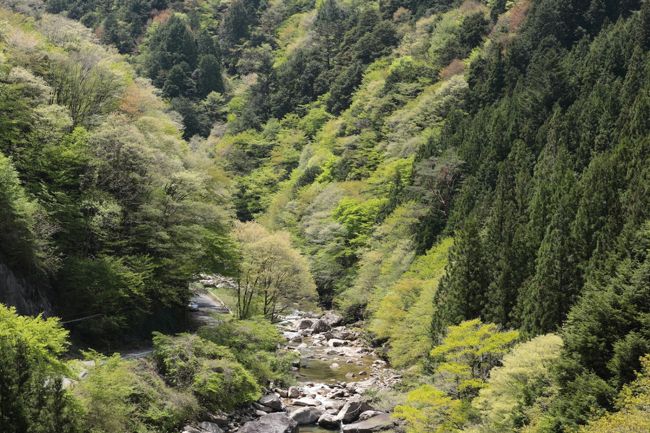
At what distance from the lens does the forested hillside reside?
78.8ft

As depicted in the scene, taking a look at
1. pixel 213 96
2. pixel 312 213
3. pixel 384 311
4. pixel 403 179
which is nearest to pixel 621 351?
pixel 384 311

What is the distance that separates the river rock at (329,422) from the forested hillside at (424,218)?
291cm

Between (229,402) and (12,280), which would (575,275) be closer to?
(229,402)

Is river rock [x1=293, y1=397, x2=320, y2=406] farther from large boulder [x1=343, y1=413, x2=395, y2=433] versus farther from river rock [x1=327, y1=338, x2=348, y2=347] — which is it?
river rock [x1=327, y1=338, x2=348, y2=347]

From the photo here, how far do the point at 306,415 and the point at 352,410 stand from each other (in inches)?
98.3

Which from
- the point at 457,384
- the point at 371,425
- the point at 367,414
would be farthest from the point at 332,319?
the point at 457,384

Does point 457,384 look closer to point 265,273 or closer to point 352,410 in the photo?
point 352,410

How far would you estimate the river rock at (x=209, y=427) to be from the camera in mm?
29797

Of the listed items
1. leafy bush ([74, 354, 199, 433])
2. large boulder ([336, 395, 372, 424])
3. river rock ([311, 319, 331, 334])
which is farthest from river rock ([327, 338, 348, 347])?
leafy bush ([74, 354, 199, 433])

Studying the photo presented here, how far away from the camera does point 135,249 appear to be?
39250 mm

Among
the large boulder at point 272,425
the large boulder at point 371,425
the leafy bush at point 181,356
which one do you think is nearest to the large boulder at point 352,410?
the large boulder at point 371,425

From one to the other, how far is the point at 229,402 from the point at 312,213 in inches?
1798

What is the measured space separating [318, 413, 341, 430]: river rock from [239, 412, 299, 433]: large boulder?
1.69 meters

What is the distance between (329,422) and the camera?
34.0 metres
